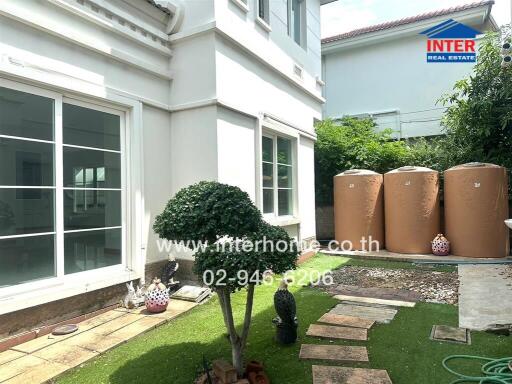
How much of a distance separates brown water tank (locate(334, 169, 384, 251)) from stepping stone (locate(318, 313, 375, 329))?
493cm

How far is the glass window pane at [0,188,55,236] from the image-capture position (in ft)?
12.7

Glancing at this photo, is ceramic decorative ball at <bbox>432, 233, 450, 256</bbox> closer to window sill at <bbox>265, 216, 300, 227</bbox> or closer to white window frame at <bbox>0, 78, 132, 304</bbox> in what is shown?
window sill at <bbox>265, 216, 300, 227</bbox>

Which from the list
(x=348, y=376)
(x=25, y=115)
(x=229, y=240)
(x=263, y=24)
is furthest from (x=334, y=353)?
(x=263, y=24)

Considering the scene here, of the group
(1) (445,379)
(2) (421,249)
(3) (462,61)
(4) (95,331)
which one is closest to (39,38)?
(4) (95,331)

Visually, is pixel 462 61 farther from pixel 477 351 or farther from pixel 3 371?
pixel 3 371

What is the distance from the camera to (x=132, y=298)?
496 cm

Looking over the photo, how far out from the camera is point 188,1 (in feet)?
18.7

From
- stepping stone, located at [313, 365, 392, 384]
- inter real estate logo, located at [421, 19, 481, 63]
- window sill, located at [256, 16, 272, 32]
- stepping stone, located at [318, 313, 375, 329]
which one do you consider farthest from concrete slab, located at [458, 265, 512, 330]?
inter real estate logo, located at [421, 19, 481, 63]

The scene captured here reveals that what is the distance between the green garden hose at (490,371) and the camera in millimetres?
2965

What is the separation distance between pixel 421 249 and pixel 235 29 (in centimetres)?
634

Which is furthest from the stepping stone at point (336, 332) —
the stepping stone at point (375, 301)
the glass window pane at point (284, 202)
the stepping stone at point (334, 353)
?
the glass window pane at point (284, 202)

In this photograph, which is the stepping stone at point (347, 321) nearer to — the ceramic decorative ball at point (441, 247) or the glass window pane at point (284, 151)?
the glass window pane at point (284, 151)

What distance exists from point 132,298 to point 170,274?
2.28 feet

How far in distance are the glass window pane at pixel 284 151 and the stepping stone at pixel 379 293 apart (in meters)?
2.95
